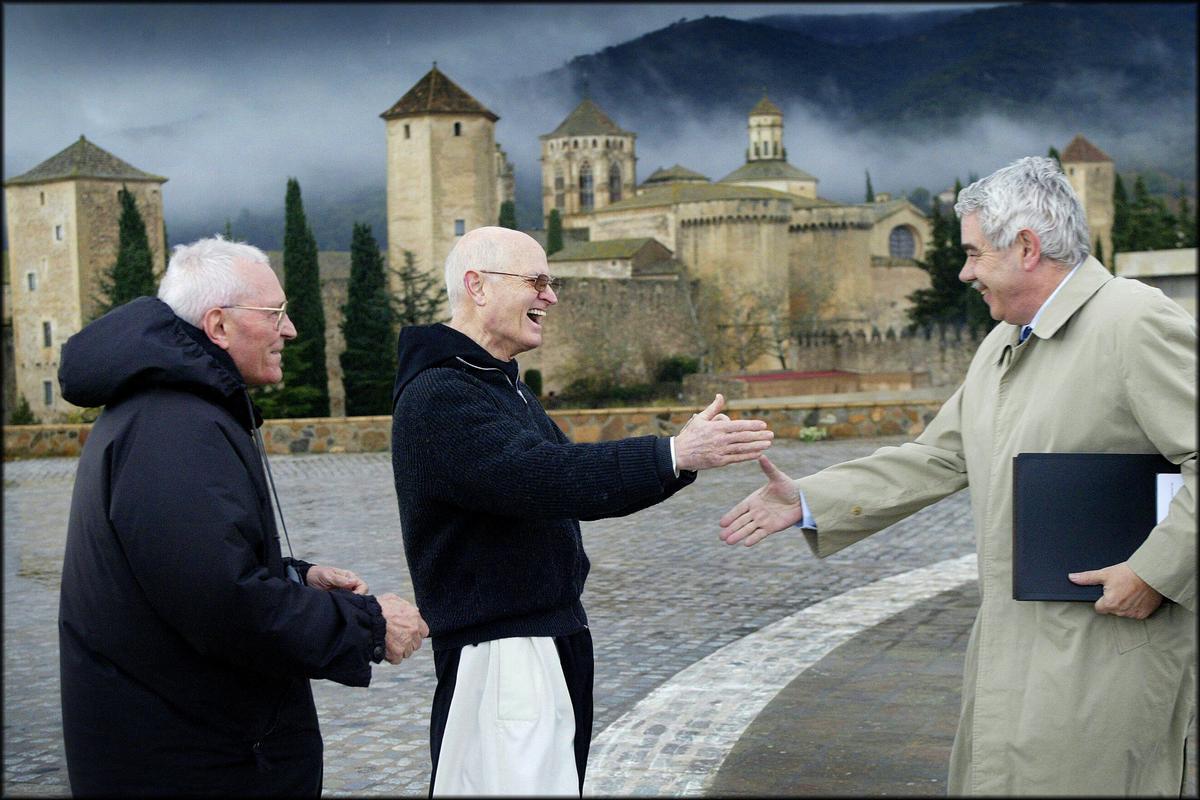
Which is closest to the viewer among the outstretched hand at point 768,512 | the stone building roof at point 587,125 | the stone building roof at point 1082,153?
the outstretched hand at point 768,512

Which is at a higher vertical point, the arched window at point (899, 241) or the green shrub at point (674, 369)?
the arched window at point (899, 241)

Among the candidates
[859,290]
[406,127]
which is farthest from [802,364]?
[406,127]

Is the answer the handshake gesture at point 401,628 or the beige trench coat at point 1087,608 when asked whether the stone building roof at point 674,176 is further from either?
the handshake gesture at point 401,628

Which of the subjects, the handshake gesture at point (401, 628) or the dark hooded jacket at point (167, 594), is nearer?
the dark hooded jacket at point (167, 594)

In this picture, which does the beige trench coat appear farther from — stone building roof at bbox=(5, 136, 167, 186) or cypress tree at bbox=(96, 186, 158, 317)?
stone building roof at bbox=(5, 136, 167, 186)

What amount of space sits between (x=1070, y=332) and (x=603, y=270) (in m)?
60.1

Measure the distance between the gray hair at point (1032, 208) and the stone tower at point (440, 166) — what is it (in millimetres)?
49691

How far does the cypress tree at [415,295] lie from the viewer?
46.4 metres

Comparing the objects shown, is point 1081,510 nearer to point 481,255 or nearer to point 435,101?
point 481,255

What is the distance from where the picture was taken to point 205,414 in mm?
2455

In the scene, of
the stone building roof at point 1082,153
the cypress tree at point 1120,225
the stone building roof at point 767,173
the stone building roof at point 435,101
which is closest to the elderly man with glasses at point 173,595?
the cypress tree at point 1120,225

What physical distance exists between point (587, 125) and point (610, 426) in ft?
271

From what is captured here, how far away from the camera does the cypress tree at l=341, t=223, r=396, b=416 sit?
137ft

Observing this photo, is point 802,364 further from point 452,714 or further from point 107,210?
point 452,714
